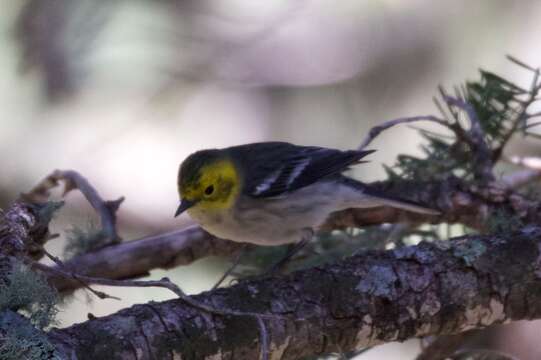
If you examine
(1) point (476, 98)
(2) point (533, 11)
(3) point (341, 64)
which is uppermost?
(2) point (533, 11)

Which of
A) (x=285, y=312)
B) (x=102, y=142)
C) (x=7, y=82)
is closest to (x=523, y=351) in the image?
(x=285, y=312)

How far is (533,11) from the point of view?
4.32m

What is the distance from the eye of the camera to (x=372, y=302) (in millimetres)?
2225

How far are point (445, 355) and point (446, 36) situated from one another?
2.26 m

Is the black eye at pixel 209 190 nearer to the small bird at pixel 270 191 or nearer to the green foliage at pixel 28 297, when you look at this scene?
the small bird at pixel 270 191

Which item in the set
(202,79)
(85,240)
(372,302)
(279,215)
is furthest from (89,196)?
(202,79)

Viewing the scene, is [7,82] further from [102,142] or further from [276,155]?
[276,155]

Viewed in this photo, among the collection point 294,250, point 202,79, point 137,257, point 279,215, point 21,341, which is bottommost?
point 21,341

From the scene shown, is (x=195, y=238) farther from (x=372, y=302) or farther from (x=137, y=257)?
(x=372, y=302)

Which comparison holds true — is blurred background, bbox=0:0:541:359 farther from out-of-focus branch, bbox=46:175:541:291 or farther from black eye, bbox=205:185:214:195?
out-of-focus branch, bbox=46:175:541:291

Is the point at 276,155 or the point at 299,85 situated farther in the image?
the point at 299,85

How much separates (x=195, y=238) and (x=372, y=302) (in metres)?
1.04

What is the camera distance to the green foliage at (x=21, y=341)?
175cm

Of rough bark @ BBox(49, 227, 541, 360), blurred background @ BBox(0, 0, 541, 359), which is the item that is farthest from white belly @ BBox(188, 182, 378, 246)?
rough bark @ BBox(49, 227, 541, 360)
